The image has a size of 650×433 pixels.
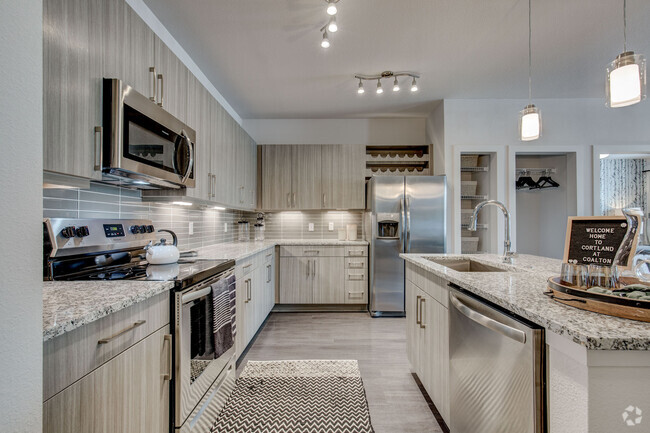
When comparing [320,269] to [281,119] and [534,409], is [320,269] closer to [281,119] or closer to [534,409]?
[281,119]

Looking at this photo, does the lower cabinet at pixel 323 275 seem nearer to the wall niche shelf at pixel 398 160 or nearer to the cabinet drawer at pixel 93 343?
the wall niche shelf at pixel 398 160

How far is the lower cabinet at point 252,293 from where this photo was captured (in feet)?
7.75

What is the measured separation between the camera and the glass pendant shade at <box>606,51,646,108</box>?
4.62 feet

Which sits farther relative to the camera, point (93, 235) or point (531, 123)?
point (531, 123)

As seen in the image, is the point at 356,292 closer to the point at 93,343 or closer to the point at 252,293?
the point at 252,293

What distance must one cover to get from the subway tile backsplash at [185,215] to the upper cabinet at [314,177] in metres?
0.32

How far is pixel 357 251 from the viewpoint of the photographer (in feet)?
12.6

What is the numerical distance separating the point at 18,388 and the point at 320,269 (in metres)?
3.35

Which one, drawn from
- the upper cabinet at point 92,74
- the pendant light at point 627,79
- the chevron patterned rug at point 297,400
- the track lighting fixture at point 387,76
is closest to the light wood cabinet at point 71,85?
the upper cabinet at point 92,74

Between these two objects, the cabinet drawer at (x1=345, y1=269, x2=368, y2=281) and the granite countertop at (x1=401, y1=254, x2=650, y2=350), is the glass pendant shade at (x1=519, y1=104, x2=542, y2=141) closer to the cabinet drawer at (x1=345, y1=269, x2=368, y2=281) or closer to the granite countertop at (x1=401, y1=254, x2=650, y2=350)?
the granite countertop at (x1=401, y1=254, x2=650, y2=350)

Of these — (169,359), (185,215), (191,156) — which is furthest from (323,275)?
(169,359)

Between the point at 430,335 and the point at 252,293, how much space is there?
1.62 meters

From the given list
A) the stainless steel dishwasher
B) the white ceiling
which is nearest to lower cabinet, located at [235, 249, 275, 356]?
the stainless steel dishwasher

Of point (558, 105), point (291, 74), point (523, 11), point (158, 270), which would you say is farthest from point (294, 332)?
point (558, 105)
